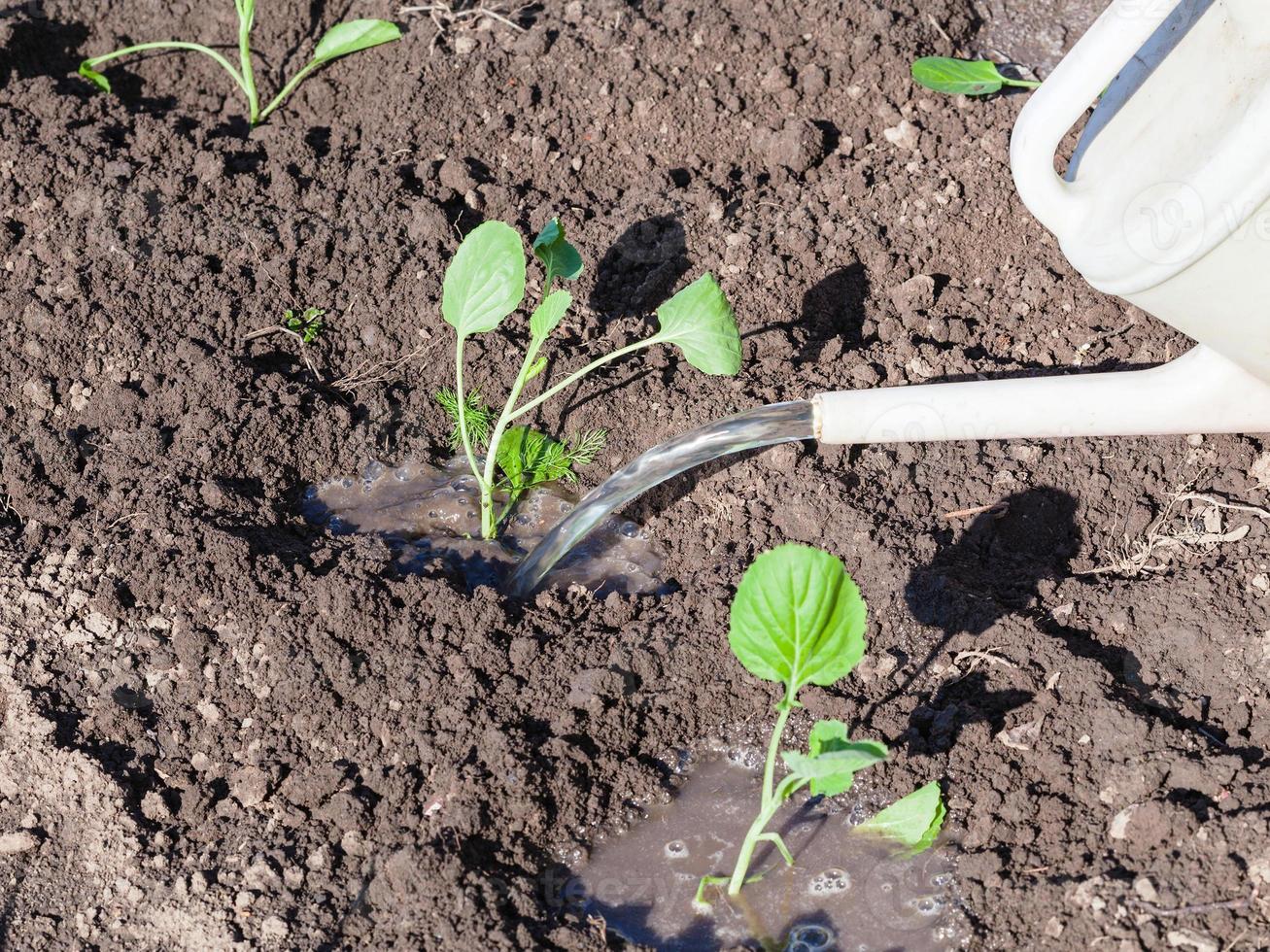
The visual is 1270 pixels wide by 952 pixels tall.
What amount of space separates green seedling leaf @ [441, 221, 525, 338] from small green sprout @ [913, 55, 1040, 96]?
3.78ft

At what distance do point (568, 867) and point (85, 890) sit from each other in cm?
72

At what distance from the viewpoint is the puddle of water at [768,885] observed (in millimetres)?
1888

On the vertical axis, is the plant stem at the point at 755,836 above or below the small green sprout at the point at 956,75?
below

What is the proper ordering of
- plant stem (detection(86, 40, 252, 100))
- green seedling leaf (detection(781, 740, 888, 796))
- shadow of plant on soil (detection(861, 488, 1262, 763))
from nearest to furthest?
green seedling leaf (detection(781, 740, 888, 796)), shadow of plant on soil (detection(861, 488, 1262, 763)), plant stem (detection(86, 40, 252, 100))

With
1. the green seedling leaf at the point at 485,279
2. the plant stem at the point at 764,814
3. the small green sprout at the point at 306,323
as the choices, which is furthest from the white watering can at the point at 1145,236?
the small green sprout at the point at 306,323

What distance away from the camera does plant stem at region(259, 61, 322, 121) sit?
10.2 ft

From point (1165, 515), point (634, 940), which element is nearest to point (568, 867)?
point (634, 940)

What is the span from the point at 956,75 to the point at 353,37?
1.41 meters

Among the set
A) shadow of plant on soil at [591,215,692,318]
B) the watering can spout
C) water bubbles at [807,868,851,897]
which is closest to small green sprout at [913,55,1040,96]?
shadow of plant on soil at [591,215,692,318]

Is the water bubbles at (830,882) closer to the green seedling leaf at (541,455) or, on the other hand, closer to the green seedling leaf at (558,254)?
the green seedling leaf at (541,455)

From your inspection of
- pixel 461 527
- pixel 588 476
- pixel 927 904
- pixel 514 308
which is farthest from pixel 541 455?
pixel 927 904

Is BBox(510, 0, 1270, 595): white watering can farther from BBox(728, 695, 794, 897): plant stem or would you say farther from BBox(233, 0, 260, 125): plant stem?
BBox(233, 0, 260, 125): plant stem

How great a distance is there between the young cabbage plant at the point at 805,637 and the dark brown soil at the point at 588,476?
326mm

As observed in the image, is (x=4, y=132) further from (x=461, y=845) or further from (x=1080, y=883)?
(x=1080, y=883)
